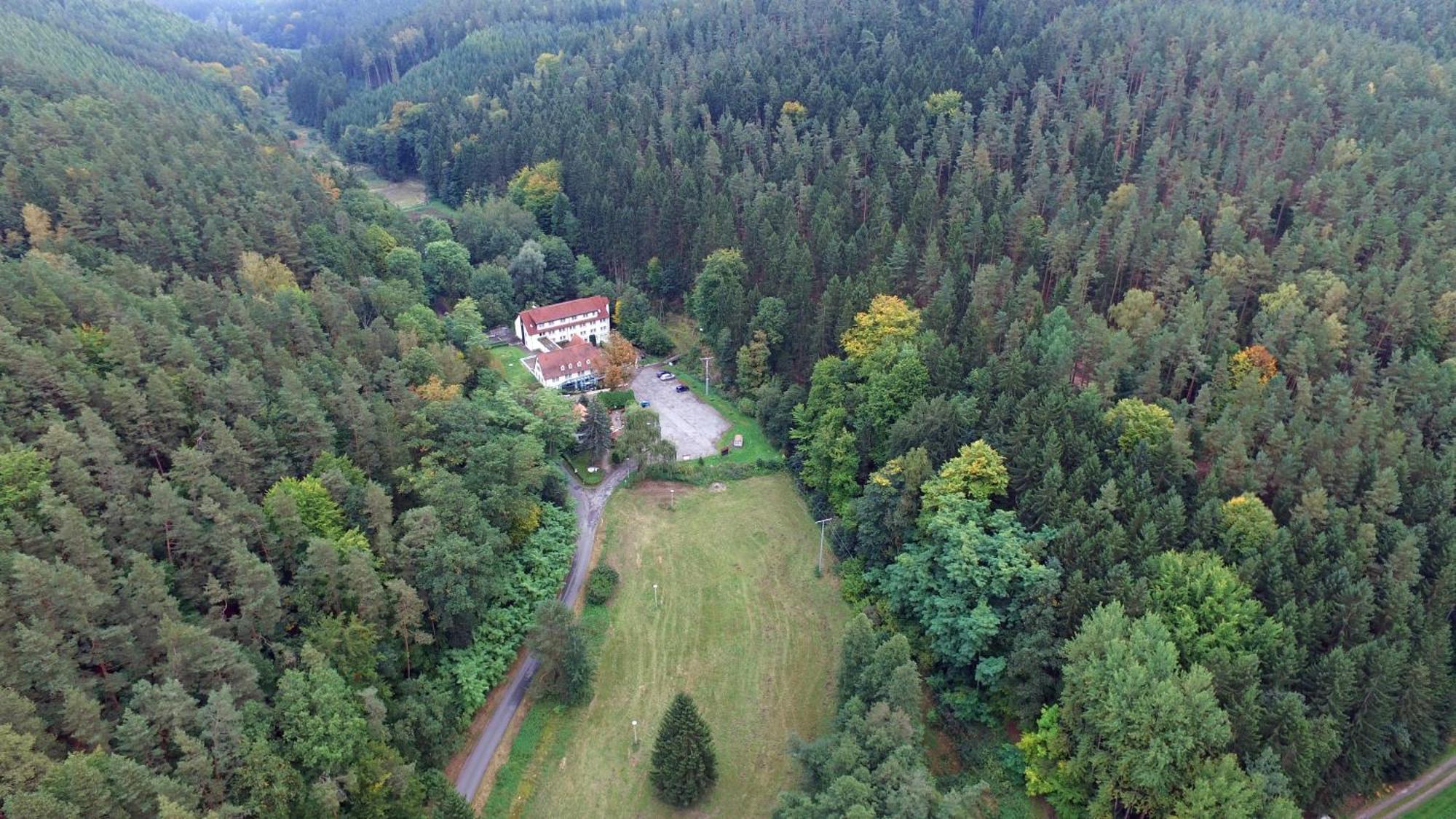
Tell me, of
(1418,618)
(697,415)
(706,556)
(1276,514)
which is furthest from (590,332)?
(1418,618)

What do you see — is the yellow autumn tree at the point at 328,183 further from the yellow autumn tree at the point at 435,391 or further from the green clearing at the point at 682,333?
the yellow autumn tree at the point at 435,391

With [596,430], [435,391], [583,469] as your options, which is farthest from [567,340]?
[435,391]

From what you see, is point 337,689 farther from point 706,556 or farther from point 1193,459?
point 1193,459

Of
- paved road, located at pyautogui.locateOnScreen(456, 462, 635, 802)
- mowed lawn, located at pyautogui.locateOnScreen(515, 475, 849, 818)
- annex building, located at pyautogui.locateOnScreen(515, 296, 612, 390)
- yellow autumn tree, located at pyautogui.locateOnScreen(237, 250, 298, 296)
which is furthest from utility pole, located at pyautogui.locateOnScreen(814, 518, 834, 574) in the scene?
yellow autumn tree, located at pyautogui.locateOnScreen(237, 250, 298, 296)

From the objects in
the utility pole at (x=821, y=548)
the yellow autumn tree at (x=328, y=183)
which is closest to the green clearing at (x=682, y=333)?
the utility pole at (x=821, y=548)

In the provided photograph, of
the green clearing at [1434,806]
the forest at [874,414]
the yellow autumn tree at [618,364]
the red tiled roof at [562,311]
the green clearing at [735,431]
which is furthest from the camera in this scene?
the red tiled roof at [562,311]

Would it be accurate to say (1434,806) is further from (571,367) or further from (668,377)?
(571,367)
